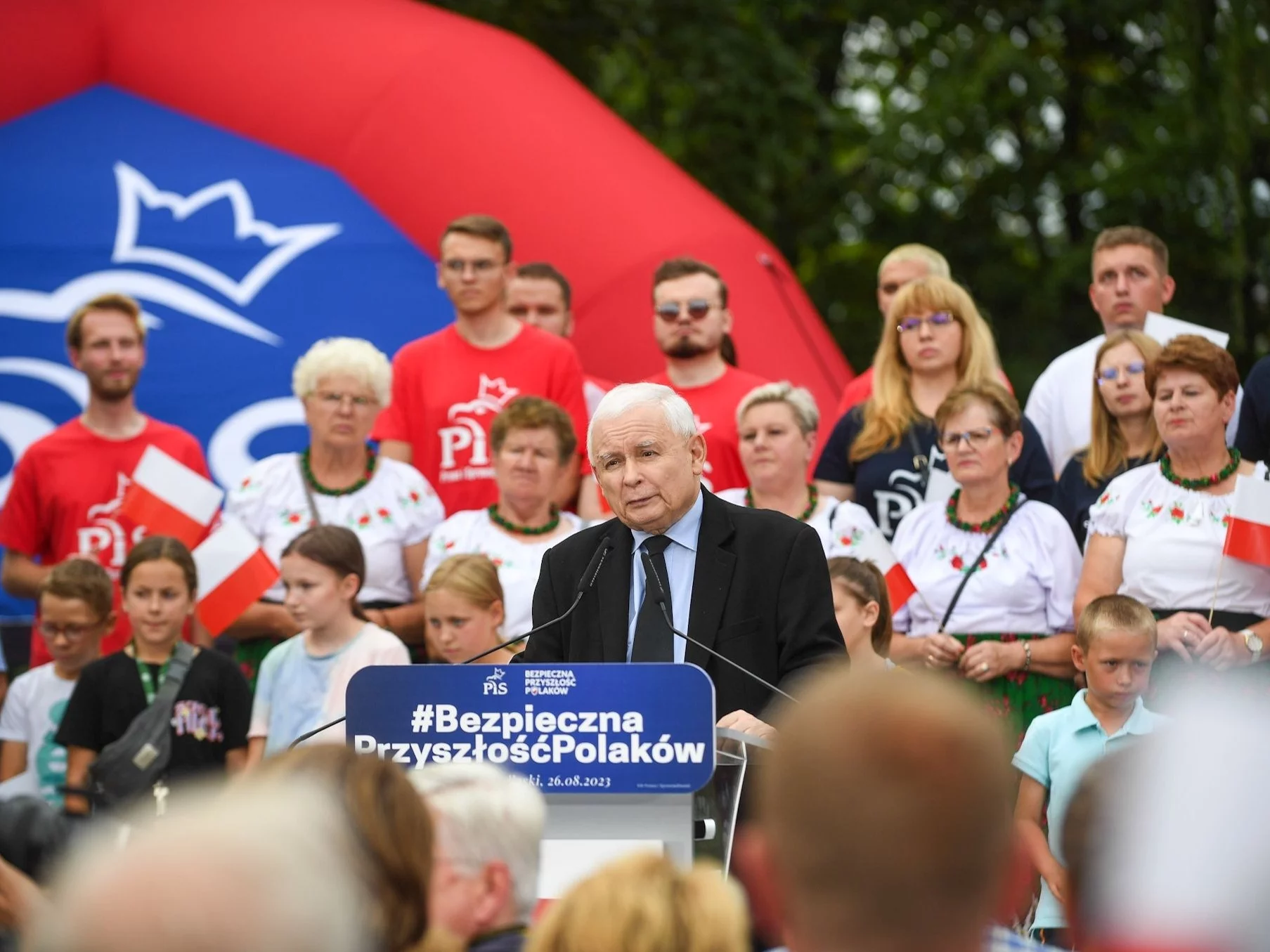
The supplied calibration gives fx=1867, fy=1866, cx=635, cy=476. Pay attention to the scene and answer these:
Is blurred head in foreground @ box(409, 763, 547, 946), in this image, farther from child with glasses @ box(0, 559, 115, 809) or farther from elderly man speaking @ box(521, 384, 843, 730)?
child with glasses @ box(0, 559, 115, 809)

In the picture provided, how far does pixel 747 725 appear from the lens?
3.87 m

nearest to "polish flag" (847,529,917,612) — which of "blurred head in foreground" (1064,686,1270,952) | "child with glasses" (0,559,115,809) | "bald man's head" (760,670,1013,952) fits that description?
"child with glasses" (0,559,115,809)

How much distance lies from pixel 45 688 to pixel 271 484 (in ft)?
3.68

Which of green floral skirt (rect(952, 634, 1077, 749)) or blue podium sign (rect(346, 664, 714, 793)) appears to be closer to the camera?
blue podium sign (rect(346, 664, 714, 793))

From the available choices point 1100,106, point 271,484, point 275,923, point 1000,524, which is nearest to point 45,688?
point 271,484

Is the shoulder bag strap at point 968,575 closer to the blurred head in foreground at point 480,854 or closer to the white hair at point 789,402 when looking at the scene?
the white hair at point 789,402

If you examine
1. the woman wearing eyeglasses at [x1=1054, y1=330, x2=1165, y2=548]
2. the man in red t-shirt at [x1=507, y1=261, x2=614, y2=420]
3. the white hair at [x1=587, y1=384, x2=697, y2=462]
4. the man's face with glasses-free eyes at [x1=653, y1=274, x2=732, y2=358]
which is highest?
the man in red t-shirt at [x1=507, y1=261, x2=614, y2=420]

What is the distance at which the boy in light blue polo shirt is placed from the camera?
547 centimetres

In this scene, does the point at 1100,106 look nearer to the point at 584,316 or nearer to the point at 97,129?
the point at 584,316

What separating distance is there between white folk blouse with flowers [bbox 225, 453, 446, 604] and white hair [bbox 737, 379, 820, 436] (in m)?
1.29

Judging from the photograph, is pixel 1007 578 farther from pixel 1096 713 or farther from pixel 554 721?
pixel 554 721

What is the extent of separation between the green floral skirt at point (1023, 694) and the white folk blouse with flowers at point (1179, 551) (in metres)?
0.38

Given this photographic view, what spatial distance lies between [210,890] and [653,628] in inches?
102

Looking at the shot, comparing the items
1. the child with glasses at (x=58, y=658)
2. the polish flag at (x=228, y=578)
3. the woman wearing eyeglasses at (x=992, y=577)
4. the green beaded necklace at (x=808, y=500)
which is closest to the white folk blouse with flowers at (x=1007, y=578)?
the woman wearing eyeglasses at (x=992, y=577)
